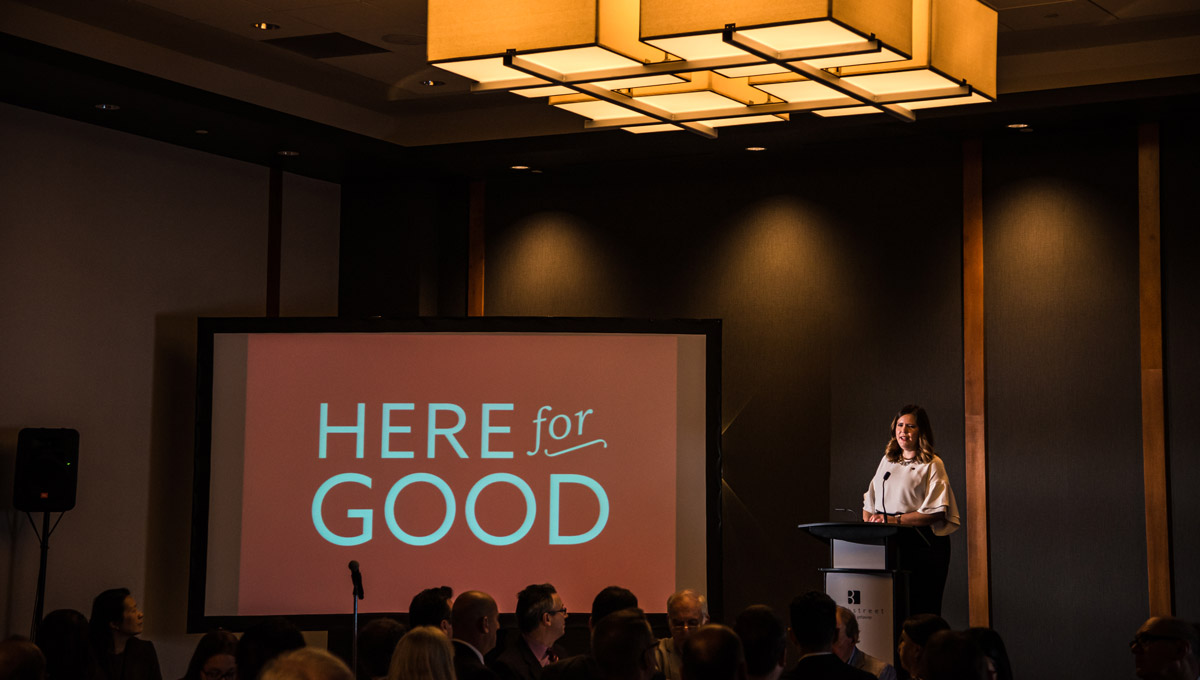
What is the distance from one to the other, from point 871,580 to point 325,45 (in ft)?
13.2

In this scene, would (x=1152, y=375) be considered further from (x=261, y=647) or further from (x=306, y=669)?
(x=306, y=669)

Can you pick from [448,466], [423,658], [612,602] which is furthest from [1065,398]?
[423,658]

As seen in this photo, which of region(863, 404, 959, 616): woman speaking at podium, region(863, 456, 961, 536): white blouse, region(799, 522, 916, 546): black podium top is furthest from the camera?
region(863, 456, 961, 536): white blouse

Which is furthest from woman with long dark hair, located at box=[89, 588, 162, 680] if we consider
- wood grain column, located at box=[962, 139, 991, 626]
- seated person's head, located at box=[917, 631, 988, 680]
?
wood grain column, located at box=[962, 139, 991, 626]

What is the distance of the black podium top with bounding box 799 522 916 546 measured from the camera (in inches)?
247

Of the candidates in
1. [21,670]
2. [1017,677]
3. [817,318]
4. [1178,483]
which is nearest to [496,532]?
[817,318]

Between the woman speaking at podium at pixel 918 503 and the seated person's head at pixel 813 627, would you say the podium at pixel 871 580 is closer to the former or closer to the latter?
the woman speaking at podium at pixel 918 503

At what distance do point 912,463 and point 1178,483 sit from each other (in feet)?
4.65

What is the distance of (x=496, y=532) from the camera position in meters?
7.98

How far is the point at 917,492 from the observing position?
23.6ft

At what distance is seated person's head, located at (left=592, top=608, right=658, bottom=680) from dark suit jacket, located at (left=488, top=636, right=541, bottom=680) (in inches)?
64.2

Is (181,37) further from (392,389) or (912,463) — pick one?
(912,463)

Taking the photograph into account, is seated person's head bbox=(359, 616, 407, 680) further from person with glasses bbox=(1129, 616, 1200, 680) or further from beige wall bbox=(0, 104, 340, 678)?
beige wall bbox=(0, 104, 340, 678)

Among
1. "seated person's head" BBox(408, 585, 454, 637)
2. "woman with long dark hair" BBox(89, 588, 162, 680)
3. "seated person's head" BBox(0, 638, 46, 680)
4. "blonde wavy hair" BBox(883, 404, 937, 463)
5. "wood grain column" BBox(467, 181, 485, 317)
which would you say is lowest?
"woman with long dark hair" BBox(89, 588, 162, 680)
